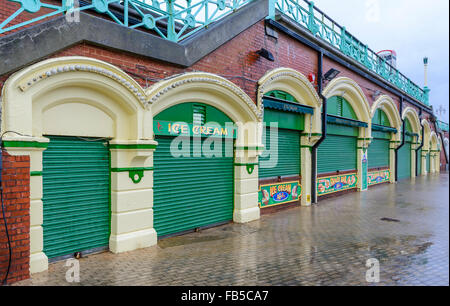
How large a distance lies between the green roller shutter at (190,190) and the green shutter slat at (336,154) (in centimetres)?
530

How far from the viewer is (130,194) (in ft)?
22.0

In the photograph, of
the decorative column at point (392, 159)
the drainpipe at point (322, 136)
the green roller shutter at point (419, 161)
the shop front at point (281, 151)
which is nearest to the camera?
the shop front at point (281, 151)

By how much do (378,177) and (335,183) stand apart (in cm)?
605

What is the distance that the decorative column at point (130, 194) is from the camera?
655cm

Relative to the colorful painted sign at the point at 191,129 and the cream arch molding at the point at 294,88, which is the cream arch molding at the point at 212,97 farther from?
the cream arch molding at the point at 294,88

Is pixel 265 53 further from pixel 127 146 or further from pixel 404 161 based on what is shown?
pixel 404 161

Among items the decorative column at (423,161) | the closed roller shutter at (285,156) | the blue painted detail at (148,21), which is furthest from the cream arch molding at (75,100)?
the decorative column at (423,161)

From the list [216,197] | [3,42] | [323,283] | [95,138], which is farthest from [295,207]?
[3,42]

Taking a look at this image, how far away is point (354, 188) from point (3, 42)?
48.7 ft

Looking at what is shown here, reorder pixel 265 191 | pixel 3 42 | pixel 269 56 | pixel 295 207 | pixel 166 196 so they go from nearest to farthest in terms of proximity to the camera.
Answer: pixel 3 42
pixel 166 196
pixel 269 56
pixel 265 191
pixel 295 207

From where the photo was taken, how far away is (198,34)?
314 inches

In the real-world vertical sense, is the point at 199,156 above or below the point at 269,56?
below

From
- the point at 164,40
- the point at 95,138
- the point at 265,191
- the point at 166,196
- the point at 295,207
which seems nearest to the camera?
the point at 95,138

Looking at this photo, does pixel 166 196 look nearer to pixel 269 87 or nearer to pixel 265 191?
pixel 265 191
